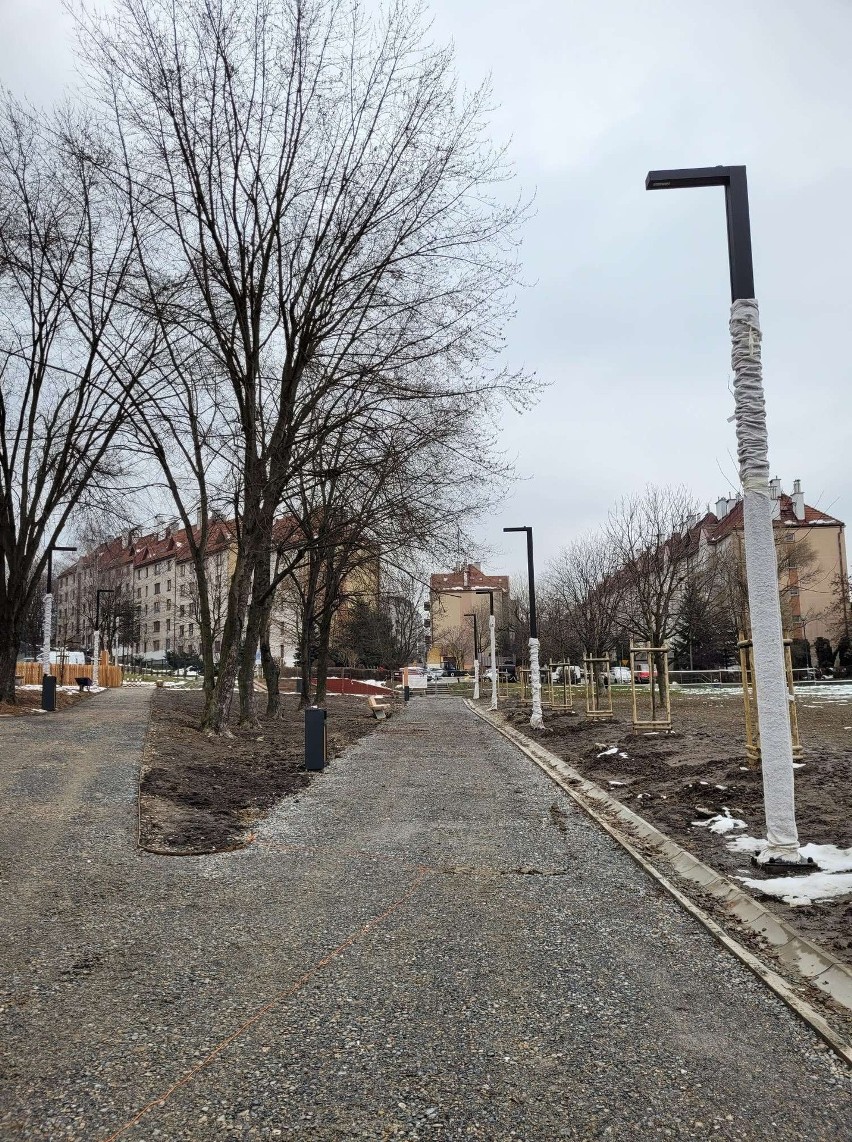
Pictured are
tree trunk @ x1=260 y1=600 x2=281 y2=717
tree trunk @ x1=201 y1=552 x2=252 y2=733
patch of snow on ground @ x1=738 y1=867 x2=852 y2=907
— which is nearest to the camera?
patch of snow on ground @ x1=738 y1=867 x2=852 y2=907

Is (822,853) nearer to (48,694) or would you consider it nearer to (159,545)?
(48,694)

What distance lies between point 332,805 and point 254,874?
12.2 feet

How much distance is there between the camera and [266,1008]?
4.36 meters

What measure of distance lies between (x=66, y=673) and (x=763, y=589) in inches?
1776

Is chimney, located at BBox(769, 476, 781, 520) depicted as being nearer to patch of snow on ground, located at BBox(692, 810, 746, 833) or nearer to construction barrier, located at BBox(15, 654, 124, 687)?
patch of snow on ground, located at BBox(692, 810, 746, 833)

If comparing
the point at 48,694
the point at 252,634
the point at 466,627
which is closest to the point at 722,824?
the point at 252,634

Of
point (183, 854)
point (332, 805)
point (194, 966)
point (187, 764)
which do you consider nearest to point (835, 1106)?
point (194, 966)

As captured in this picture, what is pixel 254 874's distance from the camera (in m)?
7.30

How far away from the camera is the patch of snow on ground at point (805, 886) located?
241 inches

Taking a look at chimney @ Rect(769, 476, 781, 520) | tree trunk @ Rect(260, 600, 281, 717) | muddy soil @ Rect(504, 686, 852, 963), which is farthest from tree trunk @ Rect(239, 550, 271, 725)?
chimney @ Rect(769, 476, 781, 520)

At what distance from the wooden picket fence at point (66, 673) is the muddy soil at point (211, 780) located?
932 inches

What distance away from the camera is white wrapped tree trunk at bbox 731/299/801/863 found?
6.98 metres

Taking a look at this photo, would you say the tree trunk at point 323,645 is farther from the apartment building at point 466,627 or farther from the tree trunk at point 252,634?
the apartment building at point 466,627

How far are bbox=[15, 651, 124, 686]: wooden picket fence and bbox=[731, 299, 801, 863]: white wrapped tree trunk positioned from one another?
39.6m
